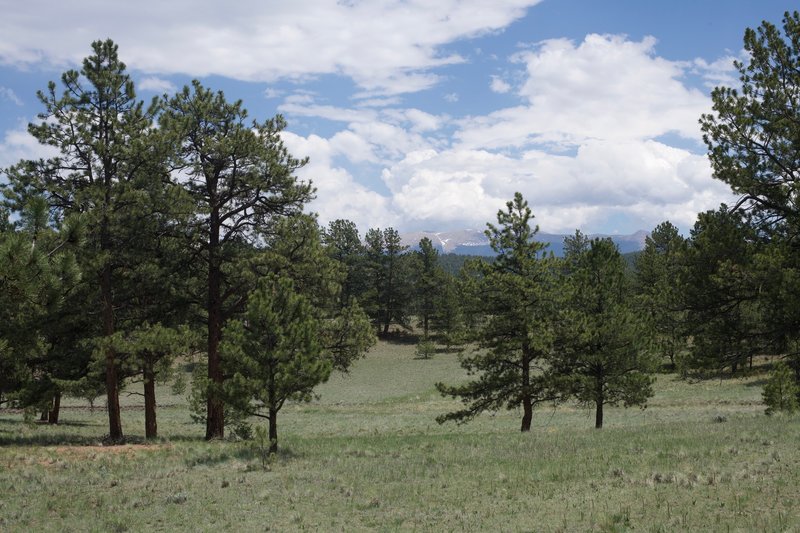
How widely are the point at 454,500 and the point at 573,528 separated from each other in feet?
9.72

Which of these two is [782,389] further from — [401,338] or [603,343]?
[401,338]

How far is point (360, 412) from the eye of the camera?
40844 millimetres

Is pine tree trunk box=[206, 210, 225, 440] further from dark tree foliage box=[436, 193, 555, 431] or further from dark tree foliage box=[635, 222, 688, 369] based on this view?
dark tree foliage box=[635, 222, 688, 369]

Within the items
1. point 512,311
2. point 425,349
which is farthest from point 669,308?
point 425,349

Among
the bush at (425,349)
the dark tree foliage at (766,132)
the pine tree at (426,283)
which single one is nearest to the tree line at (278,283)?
the dark tree foliage at (766,132)

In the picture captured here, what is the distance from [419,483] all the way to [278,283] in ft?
24.5

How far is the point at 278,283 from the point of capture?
701 inches

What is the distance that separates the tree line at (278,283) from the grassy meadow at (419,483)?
2106 mm

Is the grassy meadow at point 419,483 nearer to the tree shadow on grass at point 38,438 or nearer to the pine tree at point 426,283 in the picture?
the tree shadow on grass at point 38,438

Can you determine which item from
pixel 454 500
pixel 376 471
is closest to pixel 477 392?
pixel 376 471

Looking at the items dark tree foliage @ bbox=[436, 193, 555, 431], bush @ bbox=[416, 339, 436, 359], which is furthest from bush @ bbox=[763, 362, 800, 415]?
bush @ bbox=[416, 339, 436, 359]

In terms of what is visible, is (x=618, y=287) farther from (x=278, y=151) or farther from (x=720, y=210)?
(x=278, y=151)

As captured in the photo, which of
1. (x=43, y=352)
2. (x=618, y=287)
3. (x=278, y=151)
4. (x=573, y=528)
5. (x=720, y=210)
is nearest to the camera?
(x=573, y=528)

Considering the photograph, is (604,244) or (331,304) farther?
(604,244)
